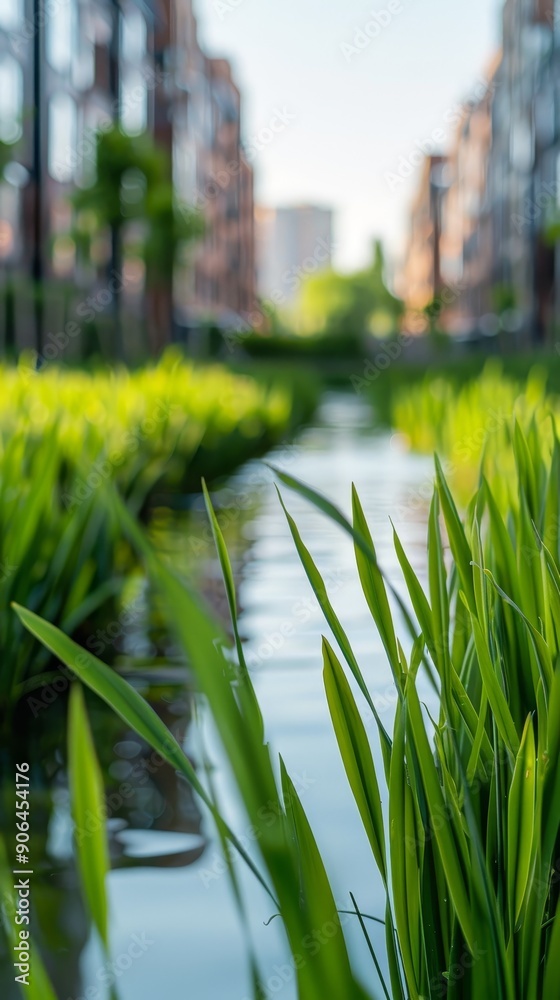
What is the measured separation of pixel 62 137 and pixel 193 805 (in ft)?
32.7

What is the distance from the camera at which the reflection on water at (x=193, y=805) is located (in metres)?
0.95

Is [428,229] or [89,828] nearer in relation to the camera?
[89,828]

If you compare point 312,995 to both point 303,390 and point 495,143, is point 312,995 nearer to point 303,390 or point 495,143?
point 303,390

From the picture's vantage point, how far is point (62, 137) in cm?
1041

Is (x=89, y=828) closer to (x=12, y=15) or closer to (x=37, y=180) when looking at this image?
(x=12, y=15)

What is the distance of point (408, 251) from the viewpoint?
54.8 m

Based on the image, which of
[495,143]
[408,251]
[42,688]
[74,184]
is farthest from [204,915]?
[408,251]

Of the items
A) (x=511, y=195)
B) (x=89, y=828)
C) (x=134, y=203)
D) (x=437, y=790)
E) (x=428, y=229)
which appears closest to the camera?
(x=89, y=828)

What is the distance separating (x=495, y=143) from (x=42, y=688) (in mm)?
24318

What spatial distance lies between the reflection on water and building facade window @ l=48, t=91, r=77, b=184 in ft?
26.3

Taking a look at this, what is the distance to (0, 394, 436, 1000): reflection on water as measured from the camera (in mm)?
952

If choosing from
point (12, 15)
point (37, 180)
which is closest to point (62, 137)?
point (37, 180)
